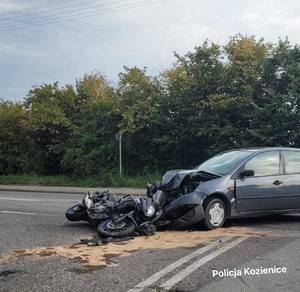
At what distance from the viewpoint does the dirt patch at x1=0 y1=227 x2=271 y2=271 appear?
7840 millimetres

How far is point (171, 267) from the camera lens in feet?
23.7

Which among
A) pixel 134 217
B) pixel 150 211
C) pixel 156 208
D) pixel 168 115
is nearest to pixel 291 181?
pixel 156 208

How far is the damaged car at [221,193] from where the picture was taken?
9812mm

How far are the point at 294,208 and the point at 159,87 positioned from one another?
17310 mm

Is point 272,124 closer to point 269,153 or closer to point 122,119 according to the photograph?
point 122,119

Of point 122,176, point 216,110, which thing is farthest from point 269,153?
point 122,176

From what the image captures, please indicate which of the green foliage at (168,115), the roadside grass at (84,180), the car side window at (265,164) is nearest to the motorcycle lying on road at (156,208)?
the car side window at (265,164)

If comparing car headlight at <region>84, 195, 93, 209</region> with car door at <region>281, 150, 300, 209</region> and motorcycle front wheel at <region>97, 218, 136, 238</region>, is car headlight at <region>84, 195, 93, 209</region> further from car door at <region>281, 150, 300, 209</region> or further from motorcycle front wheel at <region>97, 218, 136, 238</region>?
car door at <region>281, 150, 300, 209</region>

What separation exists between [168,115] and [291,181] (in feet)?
52.5

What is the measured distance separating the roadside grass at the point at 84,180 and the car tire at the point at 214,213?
1445 centimetres

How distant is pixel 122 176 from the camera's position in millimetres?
26344

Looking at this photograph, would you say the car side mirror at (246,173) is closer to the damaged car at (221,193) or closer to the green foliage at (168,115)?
the damaged car at (221,193)

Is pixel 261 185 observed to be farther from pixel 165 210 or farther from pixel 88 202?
pixel 88 202

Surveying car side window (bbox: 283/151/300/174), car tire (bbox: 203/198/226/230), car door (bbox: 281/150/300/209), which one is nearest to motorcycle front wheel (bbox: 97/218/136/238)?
car tire (bbox: 203/198/226/230)
